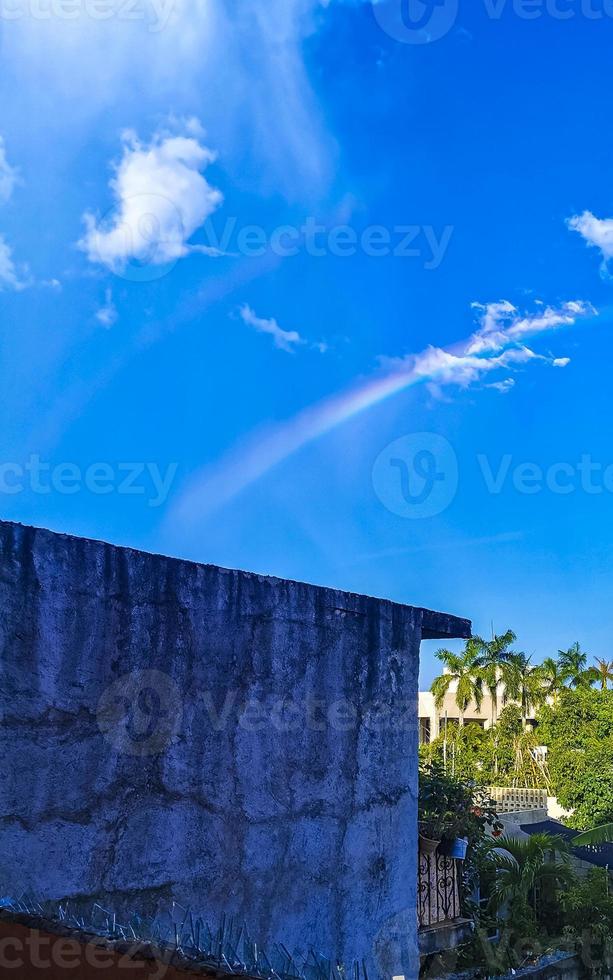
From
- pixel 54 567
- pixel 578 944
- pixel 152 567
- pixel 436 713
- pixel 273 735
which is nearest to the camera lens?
pixel 54 567

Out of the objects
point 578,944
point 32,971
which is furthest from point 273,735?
point 578,944

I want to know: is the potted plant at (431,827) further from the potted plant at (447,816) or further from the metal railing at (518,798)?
the metal railing at (518,798)

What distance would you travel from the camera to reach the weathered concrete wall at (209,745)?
4.35 m

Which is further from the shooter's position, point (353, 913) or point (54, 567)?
point (353, 913)

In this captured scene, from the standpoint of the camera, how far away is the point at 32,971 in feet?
7.45

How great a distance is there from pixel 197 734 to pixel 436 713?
40.4 metres

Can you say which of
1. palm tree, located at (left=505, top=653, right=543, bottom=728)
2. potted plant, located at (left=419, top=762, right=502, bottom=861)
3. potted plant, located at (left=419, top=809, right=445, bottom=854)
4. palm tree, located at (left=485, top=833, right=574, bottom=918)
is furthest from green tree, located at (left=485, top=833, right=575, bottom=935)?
palm tree, located at (left=505, top=653, right=543, bottom=728)

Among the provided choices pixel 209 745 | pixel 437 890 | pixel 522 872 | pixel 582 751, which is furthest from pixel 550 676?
pixel 209 745

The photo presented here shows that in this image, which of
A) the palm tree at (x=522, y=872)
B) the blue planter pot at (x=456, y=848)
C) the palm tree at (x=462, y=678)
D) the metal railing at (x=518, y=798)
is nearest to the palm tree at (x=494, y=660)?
the palm tree at (x=462, y=678)

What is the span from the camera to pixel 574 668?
3994cm

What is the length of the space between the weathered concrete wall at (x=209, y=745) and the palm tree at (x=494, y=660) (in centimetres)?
3514

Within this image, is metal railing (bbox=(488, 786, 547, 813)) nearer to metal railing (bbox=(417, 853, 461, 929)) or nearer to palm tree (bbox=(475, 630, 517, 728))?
palm tree (bbox=(475, 630, 517, 728))

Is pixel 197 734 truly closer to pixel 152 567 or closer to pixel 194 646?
pixel 194 646

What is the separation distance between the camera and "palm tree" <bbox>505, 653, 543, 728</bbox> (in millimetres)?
38781
